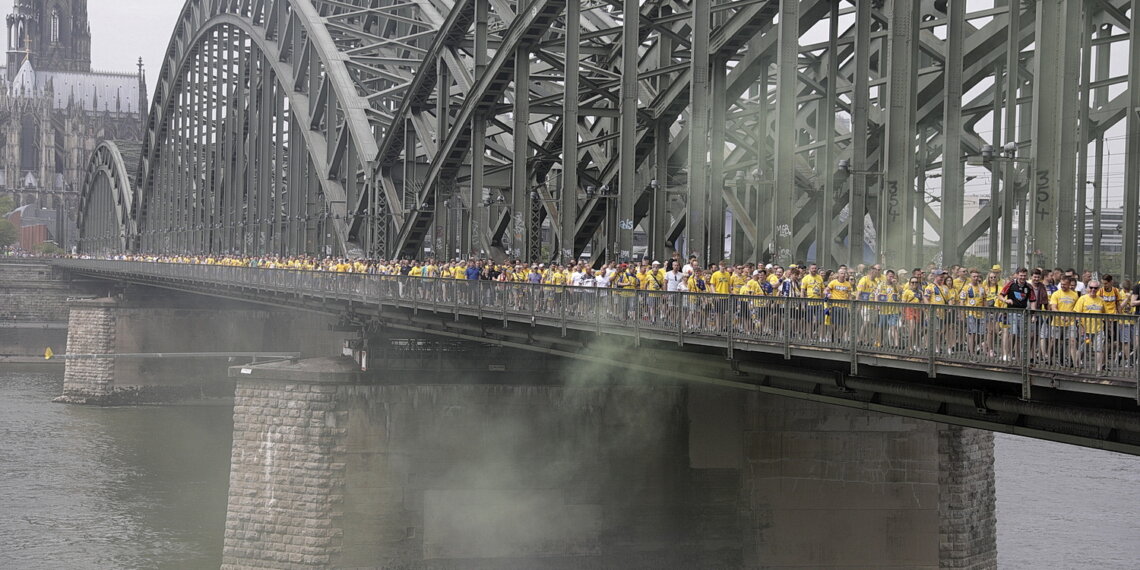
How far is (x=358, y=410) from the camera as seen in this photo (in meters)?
33.9

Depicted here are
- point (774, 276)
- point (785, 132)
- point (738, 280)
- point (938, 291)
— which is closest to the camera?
point (938, 291)

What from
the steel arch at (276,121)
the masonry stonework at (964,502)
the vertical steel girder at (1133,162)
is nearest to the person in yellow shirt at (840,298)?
the vertical steel girder at (1133,162)

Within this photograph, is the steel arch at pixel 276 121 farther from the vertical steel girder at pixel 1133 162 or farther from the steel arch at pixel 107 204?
the vertical steel girder at pixel 1133 162

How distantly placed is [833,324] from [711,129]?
A: 49.8 feet

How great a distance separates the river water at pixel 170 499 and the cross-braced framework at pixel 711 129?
26.9ft

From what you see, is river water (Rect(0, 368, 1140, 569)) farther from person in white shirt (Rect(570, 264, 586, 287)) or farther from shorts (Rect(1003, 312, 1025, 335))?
shorts (Rect(1003, 312, 1025, 335))

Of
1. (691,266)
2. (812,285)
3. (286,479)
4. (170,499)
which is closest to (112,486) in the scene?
(170,499)

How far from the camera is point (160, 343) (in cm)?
7912

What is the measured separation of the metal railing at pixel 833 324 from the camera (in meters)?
16.7

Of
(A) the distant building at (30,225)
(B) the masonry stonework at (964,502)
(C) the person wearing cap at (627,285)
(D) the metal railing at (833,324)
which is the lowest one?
(B) the masonry stonework at (964,502)

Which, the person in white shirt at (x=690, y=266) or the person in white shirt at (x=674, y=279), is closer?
the person in white shirt at (x=674, y=279)

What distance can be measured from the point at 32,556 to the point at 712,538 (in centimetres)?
1816

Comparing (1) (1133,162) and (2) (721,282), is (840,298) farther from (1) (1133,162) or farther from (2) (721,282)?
(1) (1133,162)

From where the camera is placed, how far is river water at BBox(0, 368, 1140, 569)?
38.3 metres
